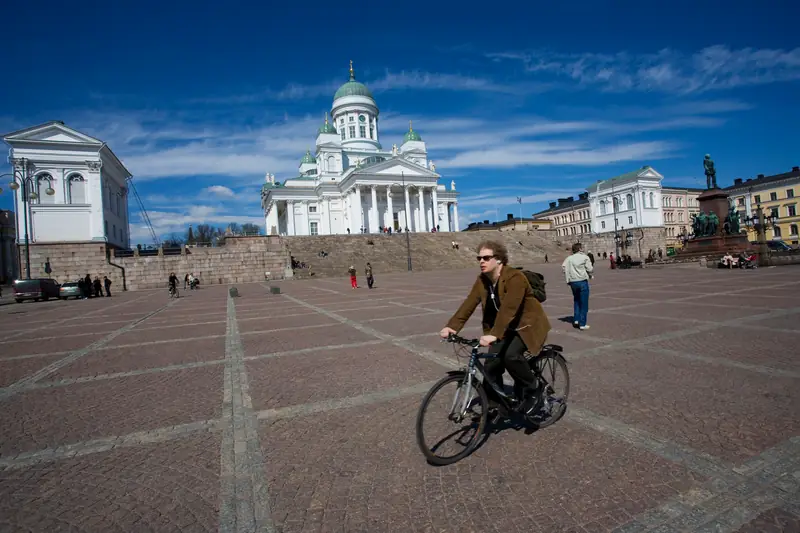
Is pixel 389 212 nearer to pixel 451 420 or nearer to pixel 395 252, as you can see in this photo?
pixel 395 252

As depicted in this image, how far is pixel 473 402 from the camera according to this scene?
349 cm

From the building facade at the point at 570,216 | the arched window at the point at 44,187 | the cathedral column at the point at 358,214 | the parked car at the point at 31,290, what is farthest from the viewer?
the building facade at the point at 570,216

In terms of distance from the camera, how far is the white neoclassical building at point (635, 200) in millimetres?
76375

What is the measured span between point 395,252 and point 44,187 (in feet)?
110

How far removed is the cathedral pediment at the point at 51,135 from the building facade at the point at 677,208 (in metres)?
89.0

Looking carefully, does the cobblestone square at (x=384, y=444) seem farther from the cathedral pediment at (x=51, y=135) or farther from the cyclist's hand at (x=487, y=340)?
the cathedral pediment at (x=51, y=135)

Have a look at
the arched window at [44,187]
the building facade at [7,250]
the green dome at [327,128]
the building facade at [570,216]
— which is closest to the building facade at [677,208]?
the building facade at [570,216]

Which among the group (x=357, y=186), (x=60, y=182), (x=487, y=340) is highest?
(x=357, y=186)

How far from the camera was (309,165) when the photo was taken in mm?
84688

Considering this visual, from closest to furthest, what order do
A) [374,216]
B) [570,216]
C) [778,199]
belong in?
[374,216]
[778,199]
[570,216]

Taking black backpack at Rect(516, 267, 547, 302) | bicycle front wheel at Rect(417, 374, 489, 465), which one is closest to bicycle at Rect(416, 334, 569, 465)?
bicycle front wheel at Rect(417, 374, 489, 465)

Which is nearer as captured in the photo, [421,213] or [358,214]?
[358,214]

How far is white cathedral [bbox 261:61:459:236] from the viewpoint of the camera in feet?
220

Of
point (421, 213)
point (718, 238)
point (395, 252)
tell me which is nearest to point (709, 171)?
point (718, 238)
